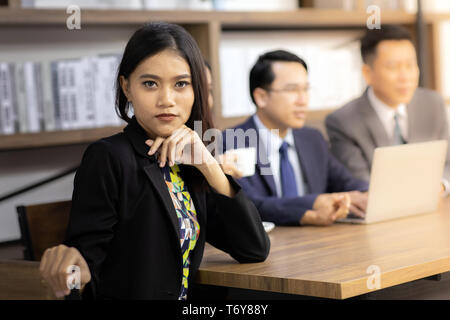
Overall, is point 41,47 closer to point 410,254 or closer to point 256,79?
point 256,79

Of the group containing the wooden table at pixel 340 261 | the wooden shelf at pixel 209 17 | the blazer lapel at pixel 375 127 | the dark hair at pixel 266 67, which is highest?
the wooden shelf at pixel 209 17

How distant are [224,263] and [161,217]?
29 centimetres

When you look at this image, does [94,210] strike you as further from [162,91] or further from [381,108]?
[381,108]

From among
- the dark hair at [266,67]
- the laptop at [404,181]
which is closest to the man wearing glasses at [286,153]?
the dark hair at [266,67]

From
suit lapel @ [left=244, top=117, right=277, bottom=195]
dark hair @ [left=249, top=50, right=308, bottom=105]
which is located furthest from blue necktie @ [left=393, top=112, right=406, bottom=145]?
suit lapel @ [left=244, top=117, right=277, bottom=195]

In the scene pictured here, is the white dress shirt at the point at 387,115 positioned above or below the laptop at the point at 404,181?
above

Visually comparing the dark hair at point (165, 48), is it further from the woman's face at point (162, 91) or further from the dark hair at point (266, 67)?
the dark hair at point (266, 67)

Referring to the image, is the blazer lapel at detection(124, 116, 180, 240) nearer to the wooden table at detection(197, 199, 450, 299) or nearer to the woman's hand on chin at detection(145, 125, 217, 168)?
the woman's hand on chin at detection(145, 125, 217, 168)

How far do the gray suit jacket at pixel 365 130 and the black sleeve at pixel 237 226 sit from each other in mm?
1319

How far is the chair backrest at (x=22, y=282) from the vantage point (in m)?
1.66

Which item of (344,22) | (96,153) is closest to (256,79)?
(344,22)

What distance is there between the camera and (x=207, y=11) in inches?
138

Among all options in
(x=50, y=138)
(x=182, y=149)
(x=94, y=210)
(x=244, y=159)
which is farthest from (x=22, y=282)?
(x=50, y=138)

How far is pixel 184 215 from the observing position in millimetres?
1804
